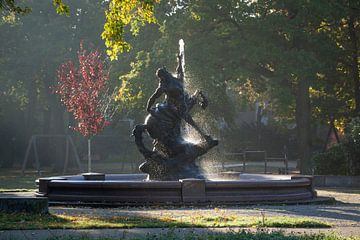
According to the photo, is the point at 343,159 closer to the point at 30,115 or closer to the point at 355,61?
the point at 355,61

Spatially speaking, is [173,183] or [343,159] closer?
[173,183]

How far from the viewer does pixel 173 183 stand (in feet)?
58.3

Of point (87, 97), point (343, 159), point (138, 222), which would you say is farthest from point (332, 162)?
point (138, 222)

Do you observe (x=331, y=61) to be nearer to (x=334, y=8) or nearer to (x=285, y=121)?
(x=334, y=8)

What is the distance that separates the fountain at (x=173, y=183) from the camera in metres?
17.8

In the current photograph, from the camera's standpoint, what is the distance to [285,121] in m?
46.4

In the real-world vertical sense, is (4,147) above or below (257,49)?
below

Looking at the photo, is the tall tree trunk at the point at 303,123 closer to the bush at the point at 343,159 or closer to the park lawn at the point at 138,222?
the bush at the point at 343,159

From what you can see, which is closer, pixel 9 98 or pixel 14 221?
pixel 14 221

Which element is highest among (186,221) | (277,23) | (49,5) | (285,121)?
(49,5)

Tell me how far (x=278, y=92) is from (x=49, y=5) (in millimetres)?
21690

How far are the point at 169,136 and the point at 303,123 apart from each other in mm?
16763

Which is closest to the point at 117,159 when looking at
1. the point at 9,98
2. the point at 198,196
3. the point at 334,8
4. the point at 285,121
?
the point at 9,98

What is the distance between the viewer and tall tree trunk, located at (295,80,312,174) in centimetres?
3569
